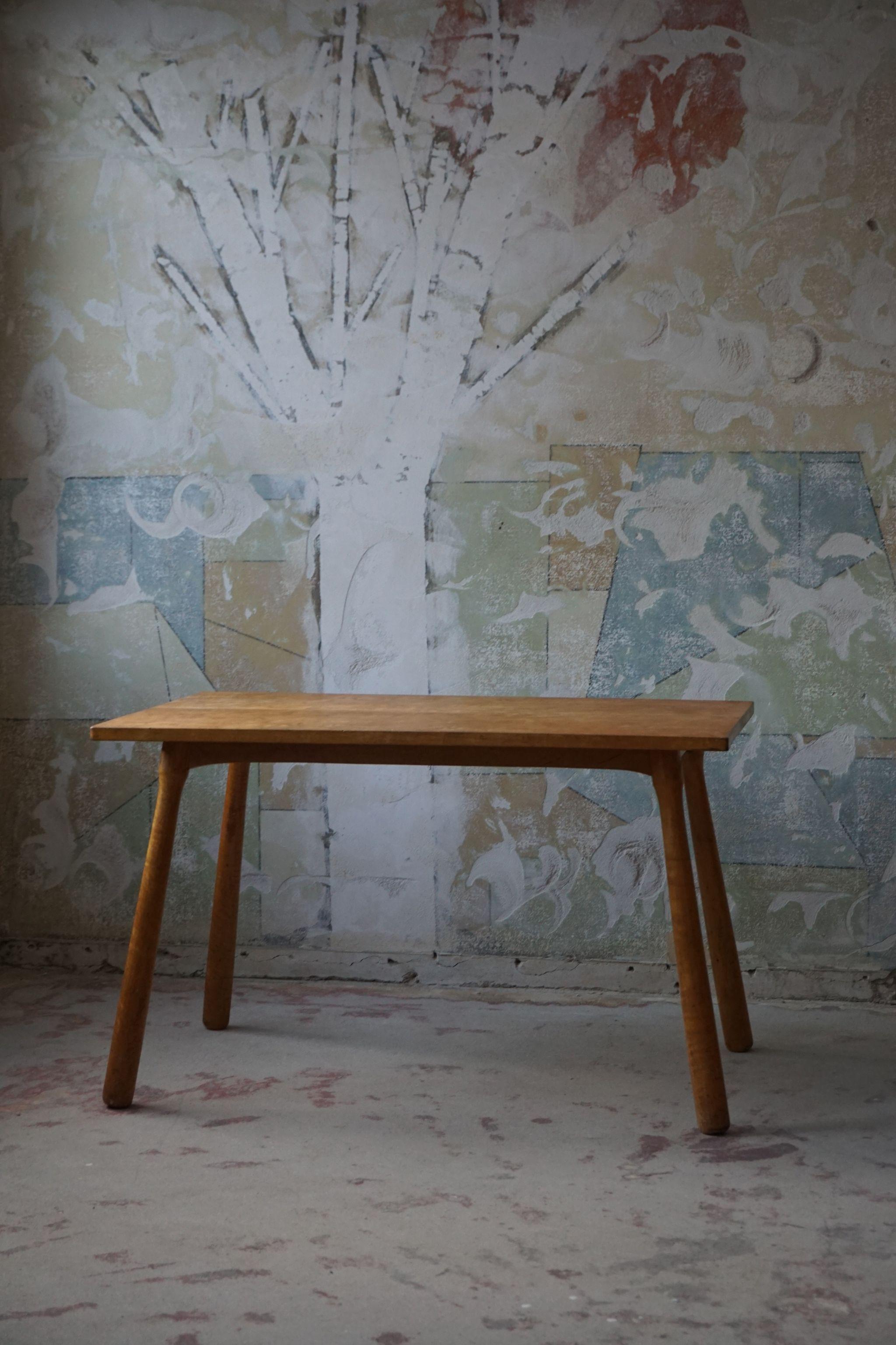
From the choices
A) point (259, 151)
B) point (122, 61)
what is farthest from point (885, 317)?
point (122, 61)

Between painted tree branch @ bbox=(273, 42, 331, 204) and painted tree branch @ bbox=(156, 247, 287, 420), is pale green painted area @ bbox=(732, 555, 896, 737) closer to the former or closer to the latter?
painted tree branch @ bbox=(156, 247, 287, 420)

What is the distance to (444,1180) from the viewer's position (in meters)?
1.75

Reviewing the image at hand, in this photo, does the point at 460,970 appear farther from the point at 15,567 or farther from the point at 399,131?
the point at 399,131

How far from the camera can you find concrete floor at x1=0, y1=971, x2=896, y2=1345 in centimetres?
142

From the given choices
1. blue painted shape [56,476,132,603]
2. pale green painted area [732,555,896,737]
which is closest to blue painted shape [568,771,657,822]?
pale green painted area [732,555,896,737]

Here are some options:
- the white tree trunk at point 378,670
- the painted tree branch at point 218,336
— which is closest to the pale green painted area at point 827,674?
the white tree trunk at point 378,670

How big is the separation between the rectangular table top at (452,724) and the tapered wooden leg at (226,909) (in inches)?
7.5

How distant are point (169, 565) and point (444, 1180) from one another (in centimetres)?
148

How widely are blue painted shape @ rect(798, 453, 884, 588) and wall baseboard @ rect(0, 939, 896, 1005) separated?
2.63ft

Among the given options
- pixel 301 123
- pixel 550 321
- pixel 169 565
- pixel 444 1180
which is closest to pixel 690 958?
pixel 444 1180

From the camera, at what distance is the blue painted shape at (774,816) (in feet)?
8.23

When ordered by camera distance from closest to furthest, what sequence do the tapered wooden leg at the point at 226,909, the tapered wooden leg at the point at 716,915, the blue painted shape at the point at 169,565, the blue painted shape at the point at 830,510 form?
the tapered wooden leg at the point at 716,915 → the tapered wooden leg at the point at 226,909 → the blue painted shape at the point at 830,510 → the blue painted shape at the point at 169,565

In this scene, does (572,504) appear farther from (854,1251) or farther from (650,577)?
(854,1251)

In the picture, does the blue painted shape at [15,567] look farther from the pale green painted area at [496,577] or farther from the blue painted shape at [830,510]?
the blue painted shape at [830,510]
